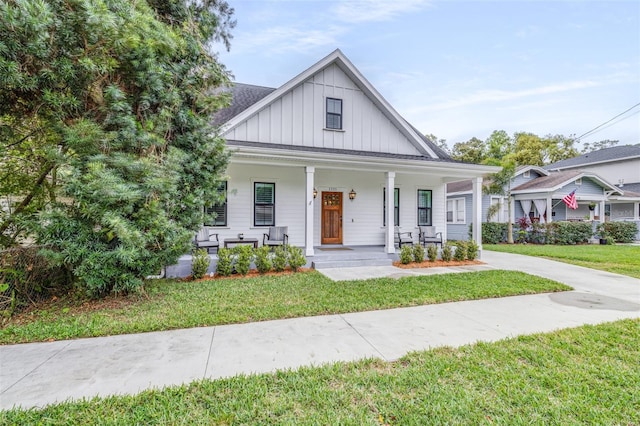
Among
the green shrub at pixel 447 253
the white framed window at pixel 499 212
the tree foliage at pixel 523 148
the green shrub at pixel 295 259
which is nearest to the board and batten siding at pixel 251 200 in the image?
the green shrub at pixel 295 259

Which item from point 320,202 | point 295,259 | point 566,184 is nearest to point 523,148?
point 566,184

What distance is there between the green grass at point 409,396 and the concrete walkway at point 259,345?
0.23 m

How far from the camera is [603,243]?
15.3 m

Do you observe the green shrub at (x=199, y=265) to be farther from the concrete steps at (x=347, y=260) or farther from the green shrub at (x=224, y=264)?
the concrete steps at (x=347, y=260)

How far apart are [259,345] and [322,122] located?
7.93m

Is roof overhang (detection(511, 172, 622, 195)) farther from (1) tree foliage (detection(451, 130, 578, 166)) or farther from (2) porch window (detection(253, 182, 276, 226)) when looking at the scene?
(2) porch window (detection(253, 182, 276, 226))

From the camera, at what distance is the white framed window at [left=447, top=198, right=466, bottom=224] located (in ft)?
56.9

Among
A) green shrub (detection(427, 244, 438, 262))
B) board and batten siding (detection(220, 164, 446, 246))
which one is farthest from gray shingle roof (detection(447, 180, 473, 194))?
green shrub (detection(427, 244, 438, 262))

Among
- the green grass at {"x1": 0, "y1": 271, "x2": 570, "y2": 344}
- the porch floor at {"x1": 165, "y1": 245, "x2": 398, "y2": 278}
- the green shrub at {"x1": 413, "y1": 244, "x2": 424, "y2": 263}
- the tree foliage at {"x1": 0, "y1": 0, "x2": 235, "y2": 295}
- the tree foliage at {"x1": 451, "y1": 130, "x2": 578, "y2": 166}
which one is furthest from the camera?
the tree foliage at {"x1": 451, "y1": 130, "x2": 578, "y2": 166}

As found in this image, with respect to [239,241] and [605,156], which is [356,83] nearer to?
[239,241]

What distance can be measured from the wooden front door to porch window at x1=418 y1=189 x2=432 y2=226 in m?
3.43

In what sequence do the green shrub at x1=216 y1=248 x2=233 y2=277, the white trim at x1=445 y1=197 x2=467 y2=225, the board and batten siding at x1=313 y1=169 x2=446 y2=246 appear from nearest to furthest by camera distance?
the green shrub at x1=216 y1=248 x2=233 y2=277 → the board and batten siding at x1=313 y1=169 x2=446 y2=246 → the white trim at x1=445 y1=197 x2=467 y2=225

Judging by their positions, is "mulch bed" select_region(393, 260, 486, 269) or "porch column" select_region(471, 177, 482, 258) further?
"porch column" select_region(471, 177, 482, 258)

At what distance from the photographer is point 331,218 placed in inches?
408
